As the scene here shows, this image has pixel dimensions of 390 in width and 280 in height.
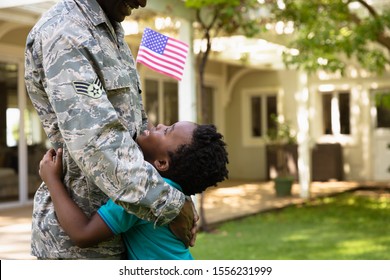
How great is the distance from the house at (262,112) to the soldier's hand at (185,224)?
958cm

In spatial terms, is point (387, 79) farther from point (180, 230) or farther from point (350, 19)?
point (180, 230)

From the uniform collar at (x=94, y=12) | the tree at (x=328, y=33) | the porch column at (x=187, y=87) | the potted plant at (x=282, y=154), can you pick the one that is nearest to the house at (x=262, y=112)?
the potted plant at (x=282, y=154)

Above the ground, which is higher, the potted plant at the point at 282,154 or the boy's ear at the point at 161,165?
the boy's ear at the point at 161,165

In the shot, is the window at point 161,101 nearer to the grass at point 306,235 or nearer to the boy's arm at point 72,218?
the grass at point 306,235

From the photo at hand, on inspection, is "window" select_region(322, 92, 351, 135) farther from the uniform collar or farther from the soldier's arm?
the soldier's arm

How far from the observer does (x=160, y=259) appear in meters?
1.73

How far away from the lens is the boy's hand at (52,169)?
1.71 meters

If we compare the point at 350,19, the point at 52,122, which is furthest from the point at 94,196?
the point at 350,19

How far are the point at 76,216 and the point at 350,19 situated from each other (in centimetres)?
889

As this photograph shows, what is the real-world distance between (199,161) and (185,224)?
0.18m

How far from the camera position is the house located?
11.2 m

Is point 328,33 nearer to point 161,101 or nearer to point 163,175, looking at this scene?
point 161,101

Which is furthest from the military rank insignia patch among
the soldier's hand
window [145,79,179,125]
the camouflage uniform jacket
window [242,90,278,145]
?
window [242,90,278,145]

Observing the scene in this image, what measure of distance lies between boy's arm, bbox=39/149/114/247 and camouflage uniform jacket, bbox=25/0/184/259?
4cm
